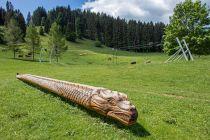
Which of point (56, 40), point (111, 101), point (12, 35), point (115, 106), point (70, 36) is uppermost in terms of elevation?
point (70, 36)

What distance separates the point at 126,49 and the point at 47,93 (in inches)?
6547

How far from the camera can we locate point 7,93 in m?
14.1

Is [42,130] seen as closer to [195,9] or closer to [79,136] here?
[79,136]

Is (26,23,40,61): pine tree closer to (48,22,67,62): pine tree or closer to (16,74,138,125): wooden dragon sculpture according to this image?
(48,22,67,62): pine tree

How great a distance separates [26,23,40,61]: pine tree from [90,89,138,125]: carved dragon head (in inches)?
3166

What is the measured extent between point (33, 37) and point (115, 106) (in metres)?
82.1

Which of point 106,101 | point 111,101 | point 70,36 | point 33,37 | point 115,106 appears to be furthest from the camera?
point 70,36

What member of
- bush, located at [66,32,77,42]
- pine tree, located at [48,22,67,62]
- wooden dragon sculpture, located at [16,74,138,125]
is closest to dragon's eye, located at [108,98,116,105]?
wooden dragon sculpture, located at [16,74,138,125]

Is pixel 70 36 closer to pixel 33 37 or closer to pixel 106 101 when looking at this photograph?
pixel 33 37

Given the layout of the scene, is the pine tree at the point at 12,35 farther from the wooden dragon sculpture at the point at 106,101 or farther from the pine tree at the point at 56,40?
the wooden dragon sculpture at the point at 106,101

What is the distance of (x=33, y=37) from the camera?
86312mm

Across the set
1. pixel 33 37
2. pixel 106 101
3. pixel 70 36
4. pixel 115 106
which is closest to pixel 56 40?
pixel 33 37

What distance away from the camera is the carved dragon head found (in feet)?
26.1

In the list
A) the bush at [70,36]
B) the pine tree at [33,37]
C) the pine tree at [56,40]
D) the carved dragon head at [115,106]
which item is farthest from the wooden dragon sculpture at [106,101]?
the bush at [70,36]
